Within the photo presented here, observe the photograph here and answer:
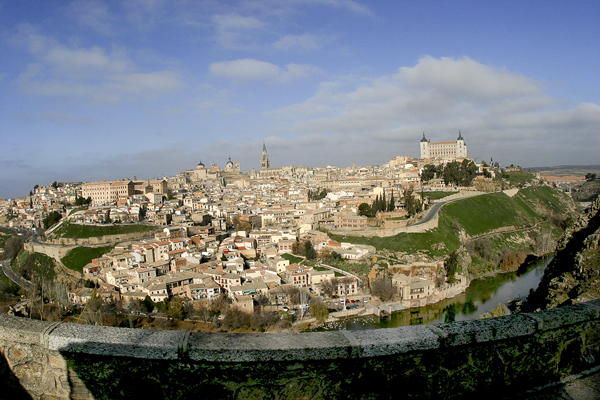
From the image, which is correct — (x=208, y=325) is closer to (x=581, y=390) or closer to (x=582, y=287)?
(x=582, y=287)

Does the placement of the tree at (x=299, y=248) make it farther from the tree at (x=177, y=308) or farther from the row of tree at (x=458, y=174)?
the row of tree at (x=458, y=174)

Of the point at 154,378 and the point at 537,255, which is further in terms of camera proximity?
the point at 537,255

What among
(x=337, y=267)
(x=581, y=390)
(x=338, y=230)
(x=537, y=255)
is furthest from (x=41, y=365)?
(x=537, y=255)

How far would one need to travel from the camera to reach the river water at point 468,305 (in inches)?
628

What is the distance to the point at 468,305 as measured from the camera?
18141 millimetres

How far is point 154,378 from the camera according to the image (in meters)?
1.88

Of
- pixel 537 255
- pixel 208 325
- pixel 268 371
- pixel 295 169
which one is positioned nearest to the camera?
pixel 268 371

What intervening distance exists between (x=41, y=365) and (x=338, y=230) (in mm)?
25253

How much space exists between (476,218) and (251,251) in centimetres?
1824

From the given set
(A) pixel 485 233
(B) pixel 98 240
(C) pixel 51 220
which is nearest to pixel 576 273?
(A) pixel 485 233

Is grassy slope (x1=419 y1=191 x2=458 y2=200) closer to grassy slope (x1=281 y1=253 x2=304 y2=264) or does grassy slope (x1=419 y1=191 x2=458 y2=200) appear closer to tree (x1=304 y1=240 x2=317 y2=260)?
tree (x1=304 y1=240 x2=317 y2=260)

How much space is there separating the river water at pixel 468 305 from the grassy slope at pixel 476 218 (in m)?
3.28

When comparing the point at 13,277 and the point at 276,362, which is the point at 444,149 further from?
the point at 276,362

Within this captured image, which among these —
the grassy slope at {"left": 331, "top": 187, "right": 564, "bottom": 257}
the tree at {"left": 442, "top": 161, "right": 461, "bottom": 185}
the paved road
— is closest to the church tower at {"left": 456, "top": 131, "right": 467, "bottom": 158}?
the grassy slope at {"left": 331, "top": 187, "right": 564, "bottom": 257}
